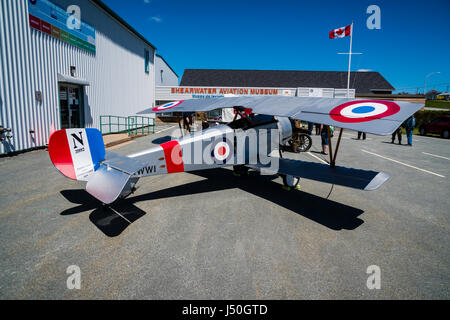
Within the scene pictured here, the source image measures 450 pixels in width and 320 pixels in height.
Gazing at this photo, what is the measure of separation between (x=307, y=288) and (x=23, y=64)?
42.0ft

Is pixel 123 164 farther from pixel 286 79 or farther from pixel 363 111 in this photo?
pixel 286 79

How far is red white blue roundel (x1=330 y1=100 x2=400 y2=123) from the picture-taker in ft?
12.9

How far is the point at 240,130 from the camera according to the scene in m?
6.17

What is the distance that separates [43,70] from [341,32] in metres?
28.6

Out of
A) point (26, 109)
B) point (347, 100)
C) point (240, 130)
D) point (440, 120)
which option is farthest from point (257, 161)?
point (440, 120)

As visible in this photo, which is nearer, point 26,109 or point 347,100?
point 347,100

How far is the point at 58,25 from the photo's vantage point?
459 inches

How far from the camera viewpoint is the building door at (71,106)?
1242 cm

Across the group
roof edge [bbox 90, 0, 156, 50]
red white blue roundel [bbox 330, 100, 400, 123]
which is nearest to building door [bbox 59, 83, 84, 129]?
roof edge [bbox 90, 0, 156, 50]

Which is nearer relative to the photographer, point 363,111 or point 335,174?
point 363,111

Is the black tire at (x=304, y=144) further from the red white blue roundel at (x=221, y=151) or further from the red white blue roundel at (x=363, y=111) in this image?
the red white blue roundel at (x=363, y=111)

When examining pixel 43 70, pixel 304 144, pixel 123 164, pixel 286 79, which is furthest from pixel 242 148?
pixel 286 79

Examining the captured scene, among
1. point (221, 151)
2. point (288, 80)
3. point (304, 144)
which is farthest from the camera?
point (288, 80)
